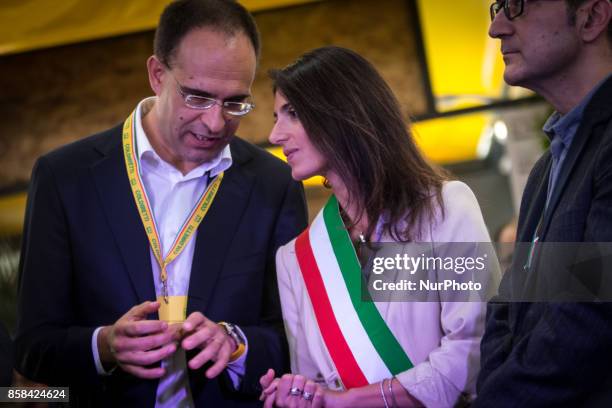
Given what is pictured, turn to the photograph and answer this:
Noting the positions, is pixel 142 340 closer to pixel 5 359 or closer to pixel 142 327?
pixel 142 327

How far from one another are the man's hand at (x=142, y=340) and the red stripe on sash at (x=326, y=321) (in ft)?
1.31

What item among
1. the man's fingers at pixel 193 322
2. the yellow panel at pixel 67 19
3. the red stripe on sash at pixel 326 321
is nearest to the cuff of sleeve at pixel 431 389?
the red stripe on sash at pixel 326 321

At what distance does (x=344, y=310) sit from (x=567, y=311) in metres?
0.71

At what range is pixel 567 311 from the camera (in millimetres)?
1649

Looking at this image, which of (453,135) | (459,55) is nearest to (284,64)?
(459,55)

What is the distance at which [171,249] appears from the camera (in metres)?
2.40

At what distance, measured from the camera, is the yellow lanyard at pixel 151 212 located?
2389 mm

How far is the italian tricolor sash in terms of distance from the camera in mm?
2135

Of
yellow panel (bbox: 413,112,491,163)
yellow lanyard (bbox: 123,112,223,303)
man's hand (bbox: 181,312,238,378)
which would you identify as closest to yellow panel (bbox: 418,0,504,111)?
yellow panel (bbox: 413,112,491,163)

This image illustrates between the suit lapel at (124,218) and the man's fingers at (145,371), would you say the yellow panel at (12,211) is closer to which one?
the suit lapel at (124,218)

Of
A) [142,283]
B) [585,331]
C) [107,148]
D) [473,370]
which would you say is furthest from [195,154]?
[585,331]

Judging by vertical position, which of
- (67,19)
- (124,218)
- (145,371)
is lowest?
(145,371)

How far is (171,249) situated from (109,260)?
19 centimetres

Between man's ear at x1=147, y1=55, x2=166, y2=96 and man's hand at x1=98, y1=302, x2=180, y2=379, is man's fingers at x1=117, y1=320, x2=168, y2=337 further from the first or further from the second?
man's ear at x1=147, y1=55, x2=166, y2=96
